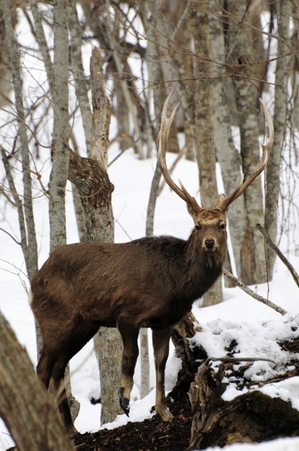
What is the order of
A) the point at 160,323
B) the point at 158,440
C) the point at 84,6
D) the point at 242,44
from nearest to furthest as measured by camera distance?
the point at 158,440
the point at 160,323
the point at 242,44
the point at 84,6

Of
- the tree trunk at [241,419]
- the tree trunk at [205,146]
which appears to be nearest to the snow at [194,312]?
the tree trunk at [241,419]

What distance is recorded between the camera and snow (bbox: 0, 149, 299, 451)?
6.26 metres

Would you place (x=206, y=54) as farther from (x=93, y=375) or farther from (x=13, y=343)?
(x=13, y=343)

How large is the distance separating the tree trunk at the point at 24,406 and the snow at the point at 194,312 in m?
0.31

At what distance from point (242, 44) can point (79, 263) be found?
25.3ft

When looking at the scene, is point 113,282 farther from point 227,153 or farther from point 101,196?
point 227,153

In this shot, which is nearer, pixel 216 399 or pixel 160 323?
pixel 216 399

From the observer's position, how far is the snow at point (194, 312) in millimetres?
6262

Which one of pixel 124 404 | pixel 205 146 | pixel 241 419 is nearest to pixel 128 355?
pixel 124 404

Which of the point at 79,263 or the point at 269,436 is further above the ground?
the point at 79,263

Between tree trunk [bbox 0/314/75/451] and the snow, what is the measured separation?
A: 307 millimetres

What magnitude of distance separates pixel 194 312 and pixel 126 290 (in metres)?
5.29

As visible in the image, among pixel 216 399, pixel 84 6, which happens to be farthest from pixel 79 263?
pixel 84 6

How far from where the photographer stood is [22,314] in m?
12.0
